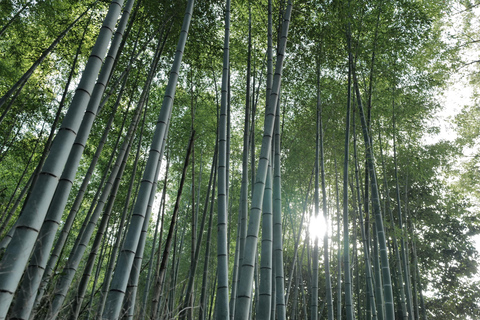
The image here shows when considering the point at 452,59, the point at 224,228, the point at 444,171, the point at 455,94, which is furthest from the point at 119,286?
the point at 444,171

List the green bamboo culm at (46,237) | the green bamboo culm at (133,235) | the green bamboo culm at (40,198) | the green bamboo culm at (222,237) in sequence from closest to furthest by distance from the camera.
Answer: the green bamboo culm at (40,198) → the green bamboo culm at (46,237) → the green bamboo culm at (133,235) → the green bamboo culm at (222,237)

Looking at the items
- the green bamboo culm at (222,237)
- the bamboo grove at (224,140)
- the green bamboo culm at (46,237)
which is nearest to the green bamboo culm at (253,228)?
the bamboo grove at (224,140)

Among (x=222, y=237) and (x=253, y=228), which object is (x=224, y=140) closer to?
(x=222, y=237)

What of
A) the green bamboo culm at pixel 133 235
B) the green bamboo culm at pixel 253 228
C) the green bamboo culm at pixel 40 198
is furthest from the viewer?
the green bamboo culm at pixel 253 228

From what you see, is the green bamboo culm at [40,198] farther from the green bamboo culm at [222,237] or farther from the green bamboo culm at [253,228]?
the green bamboo culm at [222,237]

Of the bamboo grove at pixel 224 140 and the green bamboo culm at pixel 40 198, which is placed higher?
the bamboo grove at pixel 224 140

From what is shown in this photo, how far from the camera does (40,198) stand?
56.4 inches

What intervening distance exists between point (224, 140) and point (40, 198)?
1.67 meters

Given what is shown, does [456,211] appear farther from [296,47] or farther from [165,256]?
[165,256]

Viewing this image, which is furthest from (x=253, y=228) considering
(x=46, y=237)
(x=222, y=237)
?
(x=46, y=237)

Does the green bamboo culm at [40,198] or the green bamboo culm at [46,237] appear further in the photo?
the green bamboo culm at [46,237]

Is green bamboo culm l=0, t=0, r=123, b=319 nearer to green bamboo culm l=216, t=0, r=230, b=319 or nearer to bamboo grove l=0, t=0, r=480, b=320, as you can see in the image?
bamboo grove l=0, t=0, r=480, b=320

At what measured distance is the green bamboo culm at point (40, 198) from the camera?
129 centimetres

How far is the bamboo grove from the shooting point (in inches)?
81.8
